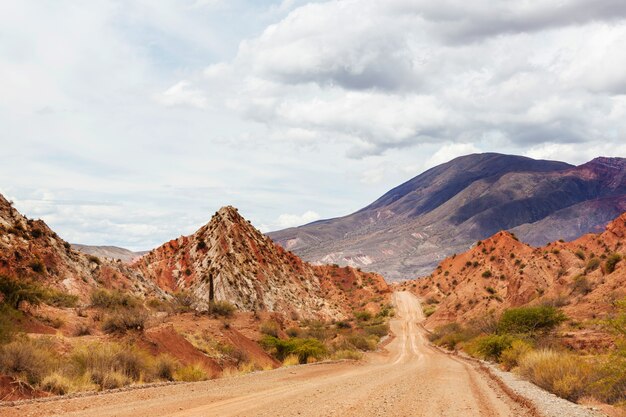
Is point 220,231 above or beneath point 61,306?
above

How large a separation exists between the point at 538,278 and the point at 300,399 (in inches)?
2436

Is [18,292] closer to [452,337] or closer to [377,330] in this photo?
[452,337]

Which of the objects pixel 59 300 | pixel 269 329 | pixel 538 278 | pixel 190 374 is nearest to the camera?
pixel 190 374

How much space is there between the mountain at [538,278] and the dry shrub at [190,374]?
1064 inches

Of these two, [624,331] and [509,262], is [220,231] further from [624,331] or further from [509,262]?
[624,331]

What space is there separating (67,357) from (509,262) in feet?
276

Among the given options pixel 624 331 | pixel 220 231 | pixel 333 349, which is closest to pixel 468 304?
pixel 220 231

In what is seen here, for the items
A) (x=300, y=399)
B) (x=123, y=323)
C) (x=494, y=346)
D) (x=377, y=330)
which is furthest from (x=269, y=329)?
(x=377, y=330)

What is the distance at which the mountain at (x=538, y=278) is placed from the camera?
48.0 m

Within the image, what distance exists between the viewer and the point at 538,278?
227ft

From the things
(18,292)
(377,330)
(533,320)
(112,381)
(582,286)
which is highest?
(18,292)

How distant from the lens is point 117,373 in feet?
58.4

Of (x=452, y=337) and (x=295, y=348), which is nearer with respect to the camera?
(x=295, y=348)

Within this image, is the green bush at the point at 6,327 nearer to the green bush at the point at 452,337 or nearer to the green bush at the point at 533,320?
the green bush at the point at 533,320
